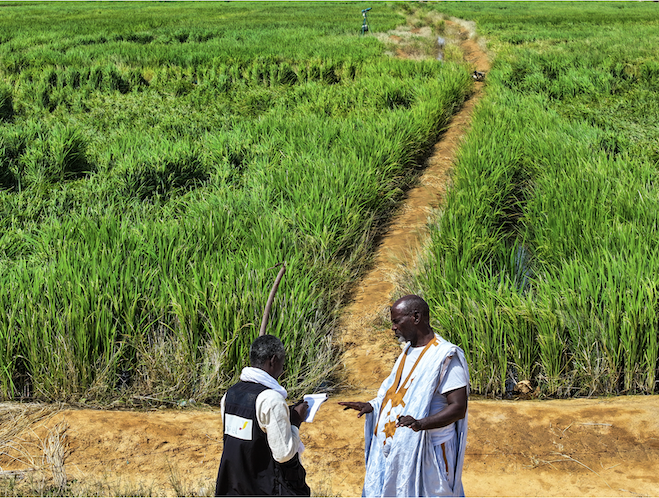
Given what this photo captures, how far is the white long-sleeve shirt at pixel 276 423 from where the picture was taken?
6.33 feet

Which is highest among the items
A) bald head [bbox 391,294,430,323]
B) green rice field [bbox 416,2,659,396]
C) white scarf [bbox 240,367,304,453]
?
bald head [bbox 391,294,430,323]

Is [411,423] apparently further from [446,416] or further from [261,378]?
[261,378]

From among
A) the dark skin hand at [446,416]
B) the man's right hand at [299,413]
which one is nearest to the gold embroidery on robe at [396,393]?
the dark skin hand at [446,416]

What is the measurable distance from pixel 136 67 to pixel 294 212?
44.4ft

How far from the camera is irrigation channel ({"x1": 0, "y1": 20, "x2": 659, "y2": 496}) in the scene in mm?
2848

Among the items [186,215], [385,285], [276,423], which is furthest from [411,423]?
[186,215]

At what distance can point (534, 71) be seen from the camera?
14.2 m

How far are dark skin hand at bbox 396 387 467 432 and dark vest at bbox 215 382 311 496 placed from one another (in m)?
0.43

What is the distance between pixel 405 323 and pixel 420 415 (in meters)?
0.31

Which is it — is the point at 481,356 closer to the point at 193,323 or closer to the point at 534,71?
the point at 193,323

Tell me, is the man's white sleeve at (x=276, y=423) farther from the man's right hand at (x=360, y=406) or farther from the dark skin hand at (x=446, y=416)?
the dark skin hand at (x=446, y=416)

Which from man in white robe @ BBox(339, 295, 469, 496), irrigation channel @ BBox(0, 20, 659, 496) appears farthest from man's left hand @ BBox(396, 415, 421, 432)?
irrigation channel @ BBox(0, 20, 659, 496)

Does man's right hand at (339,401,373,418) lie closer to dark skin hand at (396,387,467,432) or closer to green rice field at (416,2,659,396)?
dark skin hand at (396,387,467,432)

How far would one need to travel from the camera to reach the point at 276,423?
194 centimetres
